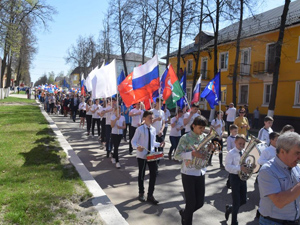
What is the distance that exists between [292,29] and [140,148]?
68.2ft

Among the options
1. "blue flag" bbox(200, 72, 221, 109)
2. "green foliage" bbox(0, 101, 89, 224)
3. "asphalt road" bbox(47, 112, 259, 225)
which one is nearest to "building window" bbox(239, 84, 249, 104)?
"blue flag" bbox(200, 72, 221, 109)

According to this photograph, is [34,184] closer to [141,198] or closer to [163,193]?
[141,198]

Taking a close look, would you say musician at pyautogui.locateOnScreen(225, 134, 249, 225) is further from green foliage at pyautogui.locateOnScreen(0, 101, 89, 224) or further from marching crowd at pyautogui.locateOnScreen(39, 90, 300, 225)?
green foliage at pyautogui.locateOnScreen(0, 101, 89, 224)

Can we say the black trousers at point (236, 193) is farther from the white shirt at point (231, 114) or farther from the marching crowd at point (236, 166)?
the white shirt at point (231, 114)

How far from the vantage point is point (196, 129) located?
4.03m

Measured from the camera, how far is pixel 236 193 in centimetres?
441

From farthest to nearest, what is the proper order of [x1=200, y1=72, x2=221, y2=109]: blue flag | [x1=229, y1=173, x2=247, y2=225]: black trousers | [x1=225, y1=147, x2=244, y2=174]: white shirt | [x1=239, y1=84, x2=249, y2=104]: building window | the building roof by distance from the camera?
1. [x1=239, y1=84, x2=249, y2=104]: building window
2. the building roof
3. [x1=200, y1=72, x2=221, y2=109]: blue flag
4. [x1=225, y1=147, x2=244, y2=174]: white shirt
5. [x1=229, y1=173, x2=247, y2=225]: black trousers

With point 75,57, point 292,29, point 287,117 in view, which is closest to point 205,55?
point 292,29

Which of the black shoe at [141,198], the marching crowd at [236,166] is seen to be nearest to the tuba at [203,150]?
the marching crowd at [236,166]

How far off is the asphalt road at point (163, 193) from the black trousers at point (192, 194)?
0.67 m

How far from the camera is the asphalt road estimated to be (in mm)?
4711

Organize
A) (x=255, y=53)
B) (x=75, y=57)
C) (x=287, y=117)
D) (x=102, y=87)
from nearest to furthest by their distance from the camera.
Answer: (x=102, y=87) → (x=287, y=117) → (x=255, y=53) → (x=75, y=57)

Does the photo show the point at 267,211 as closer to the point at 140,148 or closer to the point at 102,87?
the point at 140,148

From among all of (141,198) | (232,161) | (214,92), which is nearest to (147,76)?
(214,92)
